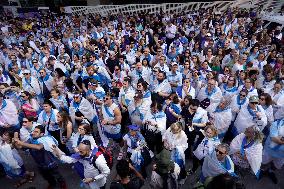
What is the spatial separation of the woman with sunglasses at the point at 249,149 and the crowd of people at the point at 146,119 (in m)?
0.02

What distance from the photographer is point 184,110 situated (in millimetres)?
5012

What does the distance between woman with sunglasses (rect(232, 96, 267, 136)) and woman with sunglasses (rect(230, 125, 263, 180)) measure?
0.61m

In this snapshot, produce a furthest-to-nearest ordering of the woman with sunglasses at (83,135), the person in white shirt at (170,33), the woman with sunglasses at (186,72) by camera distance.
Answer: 1. the person in white shirt at (170,33)
2. the woman with sunglasses at (186,72)
3. the woman with sunglasses at (83,135)

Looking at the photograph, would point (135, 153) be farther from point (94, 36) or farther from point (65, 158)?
point (94, 36)

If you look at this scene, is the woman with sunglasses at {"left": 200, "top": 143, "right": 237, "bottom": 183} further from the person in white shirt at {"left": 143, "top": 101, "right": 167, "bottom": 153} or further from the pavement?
the pavement

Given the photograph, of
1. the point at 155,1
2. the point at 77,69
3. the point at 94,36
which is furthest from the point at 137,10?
the point at 77,69

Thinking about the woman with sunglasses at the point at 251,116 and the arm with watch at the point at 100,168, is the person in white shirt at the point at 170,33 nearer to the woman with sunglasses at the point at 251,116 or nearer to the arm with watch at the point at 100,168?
the woman with sunglasses at the point at 251,116

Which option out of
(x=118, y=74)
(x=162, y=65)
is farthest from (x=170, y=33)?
(x=118, y=74)

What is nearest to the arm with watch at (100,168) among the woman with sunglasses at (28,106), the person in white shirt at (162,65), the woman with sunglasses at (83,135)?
the woman with sunglasses at (83,135)

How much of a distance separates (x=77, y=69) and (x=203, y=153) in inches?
172

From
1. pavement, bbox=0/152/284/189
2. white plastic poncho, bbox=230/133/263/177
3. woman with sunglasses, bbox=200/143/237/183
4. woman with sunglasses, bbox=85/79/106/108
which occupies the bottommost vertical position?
pavement, bbox=0/152/284/189

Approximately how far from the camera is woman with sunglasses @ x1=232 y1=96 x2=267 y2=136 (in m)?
4.79

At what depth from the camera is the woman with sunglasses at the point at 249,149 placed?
411 cm

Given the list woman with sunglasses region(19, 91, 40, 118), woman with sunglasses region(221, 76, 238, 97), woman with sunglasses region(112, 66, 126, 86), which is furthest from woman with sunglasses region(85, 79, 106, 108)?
woman with sunglasses region(221, 76, 238, 97)
